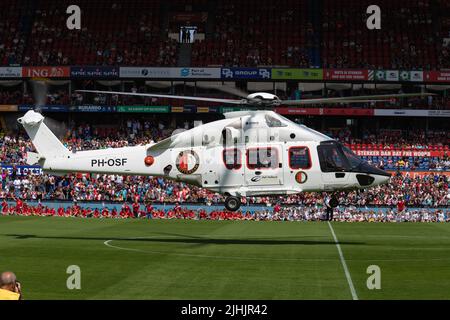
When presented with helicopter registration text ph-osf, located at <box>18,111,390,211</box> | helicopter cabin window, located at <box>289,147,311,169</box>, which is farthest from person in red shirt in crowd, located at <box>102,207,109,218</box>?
helicopter cabin window, located at <box>289,147,311,169</box>

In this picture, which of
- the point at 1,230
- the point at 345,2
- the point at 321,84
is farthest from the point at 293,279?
the point at 345,2

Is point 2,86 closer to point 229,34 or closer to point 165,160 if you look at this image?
point 229,34

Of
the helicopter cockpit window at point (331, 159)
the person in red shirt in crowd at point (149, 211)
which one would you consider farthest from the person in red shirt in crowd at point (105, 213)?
the helicopter cockpit window at point (331, 159)

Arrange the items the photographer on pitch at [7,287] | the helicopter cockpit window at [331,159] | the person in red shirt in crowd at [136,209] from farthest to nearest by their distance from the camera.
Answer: the person in red shirt in crowd at [136,209], the helicopter cockpit window at [331,159], the photographer on pitch at [7,287]

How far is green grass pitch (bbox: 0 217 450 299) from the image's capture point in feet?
71.5

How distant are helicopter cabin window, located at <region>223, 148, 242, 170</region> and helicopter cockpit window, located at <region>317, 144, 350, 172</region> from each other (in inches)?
130

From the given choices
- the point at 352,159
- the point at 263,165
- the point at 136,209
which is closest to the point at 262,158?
the point at 263,165

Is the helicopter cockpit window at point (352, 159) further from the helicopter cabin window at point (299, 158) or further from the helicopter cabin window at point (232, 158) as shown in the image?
the helicopter cabin window at point (232, 158)

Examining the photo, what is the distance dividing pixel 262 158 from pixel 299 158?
1.52 m

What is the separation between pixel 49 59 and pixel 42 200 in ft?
68.7

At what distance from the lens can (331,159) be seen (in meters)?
33.9

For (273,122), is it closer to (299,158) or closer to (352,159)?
(299,158)

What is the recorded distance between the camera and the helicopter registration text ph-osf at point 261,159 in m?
33.8
